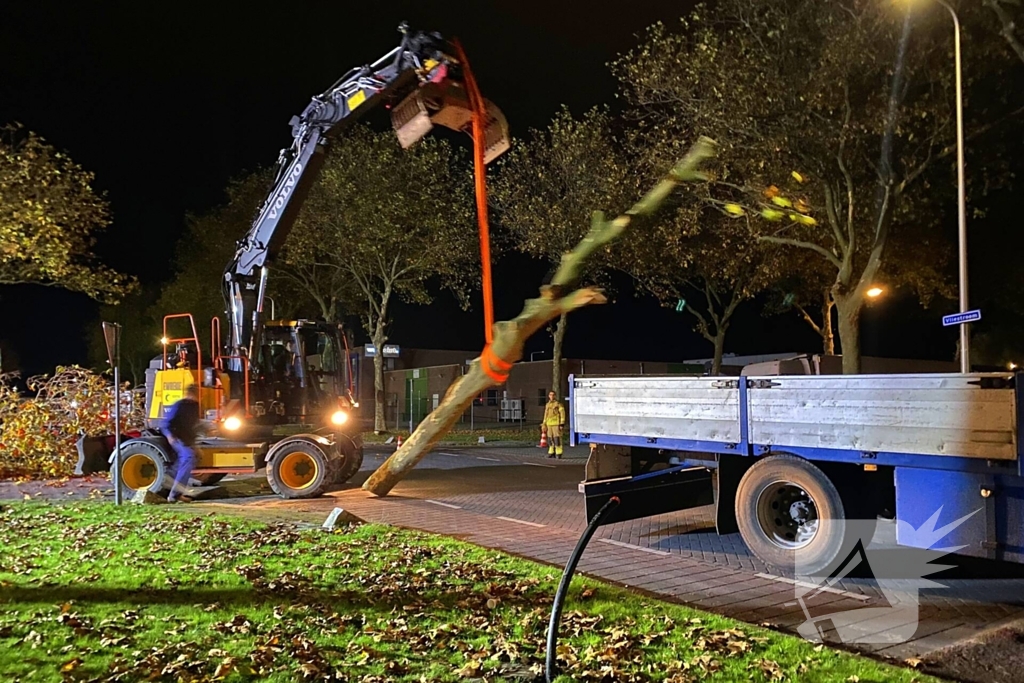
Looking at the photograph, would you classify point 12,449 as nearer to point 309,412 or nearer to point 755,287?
point 309,412

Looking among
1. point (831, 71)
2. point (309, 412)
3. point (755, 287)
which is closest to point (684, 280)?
point (755, 287)

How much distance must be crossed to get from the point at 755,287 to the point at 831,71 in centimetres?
1051

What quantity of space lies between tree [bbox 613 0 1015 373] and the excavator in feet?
25.3

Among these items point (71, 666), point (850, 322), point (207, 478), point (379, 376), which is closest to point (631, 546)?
point (71, 666)

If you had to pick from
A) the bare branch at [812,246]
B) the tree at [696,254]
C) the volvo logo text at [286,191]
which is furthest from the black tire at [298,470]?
the bare branch at [812,246]

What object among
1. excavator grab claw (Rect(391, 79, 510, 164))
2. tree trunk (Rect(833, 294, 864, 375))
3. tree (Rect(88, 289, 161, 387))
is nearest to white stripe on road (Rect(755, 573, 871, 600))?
excavator grab claw (Rect(391, 79, 510, 164))

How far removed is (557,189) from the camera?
24.9 metres

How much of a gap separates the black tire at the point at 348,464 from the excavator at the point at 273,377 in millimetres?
26

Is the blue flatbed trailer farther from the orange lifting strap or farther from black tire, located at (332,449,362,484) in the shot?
black tire, located at (332,449,362,484)

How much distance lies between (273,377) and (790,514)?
9.21m

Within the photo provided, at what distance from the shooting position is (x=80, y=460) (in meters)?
14.9

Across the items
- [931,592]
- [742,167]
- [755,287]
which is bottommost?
[931,592]

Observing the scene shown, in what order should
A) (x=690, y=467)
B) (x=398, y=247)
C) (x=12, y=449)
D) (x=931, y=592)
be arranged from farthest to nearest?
(x=398, y=247)
(x=12, y=449)
(x=690, y=467)
(x=931, y=592)

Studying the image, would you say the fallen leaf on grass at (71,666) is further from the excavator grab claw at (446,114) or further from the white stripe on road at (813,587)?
the excavator grab claw at (446,114)
